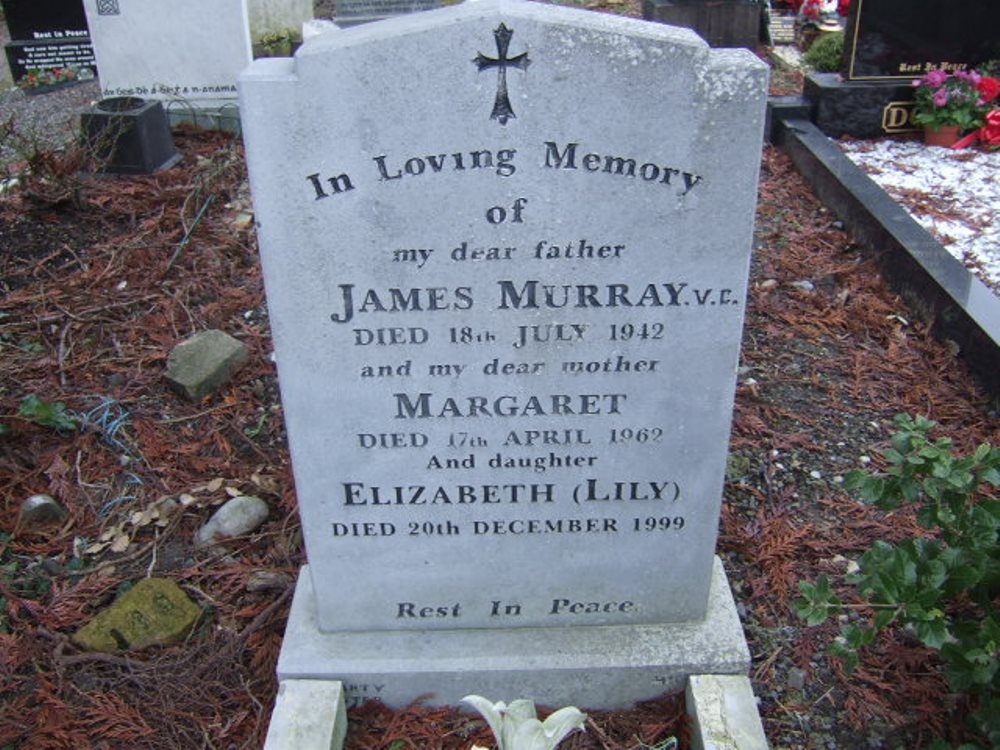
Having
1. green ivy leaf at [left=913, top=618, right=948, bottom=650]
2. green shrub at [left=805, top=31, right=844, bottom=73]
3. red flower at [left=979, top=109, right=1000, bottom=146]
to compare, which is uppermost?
green shrub at [left=805, top=31, right=844, bottom=73]

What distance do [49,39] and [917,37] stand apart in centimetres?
780

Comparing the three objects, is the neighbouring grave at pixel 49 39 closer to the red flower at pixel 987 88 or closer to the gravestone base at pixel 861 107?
the gravestone base at pixel 861 107

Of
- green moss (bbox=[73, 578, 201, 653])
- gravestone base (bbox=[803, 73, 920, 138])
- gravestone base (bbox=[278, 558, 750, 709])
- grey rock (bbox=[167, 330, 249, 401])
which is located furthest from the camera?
gravestone base (bbox=[803, 73, 920, 138])

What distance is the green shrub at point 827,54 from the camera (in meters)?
7.91

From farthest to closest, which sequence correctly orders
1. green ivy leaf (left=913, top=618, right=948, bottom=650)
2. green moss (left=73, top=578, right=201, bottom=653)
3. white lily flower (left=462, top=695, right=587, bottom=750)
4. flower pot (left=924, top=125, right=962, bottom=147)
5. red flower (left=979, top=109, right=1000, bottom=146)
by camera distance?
flower pot (left=924, top=125, right=962, bottom=147) < red flower (left=979, top=109, right=1000, bottom=146) < green moss (left=73, top=578, right=201, bottom=653) < green ivy leaf (left=913, top=618, right=948, bottom=650) < white lily flower (left=462, top=695, right=587, bottom=750)

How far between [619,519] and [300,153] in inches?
51.6

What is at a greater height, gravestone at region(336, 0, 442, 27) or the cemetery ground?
gravestone at region(336, 0, 442, 27)

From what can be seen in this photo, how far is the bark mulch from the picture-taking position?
2.72 meters

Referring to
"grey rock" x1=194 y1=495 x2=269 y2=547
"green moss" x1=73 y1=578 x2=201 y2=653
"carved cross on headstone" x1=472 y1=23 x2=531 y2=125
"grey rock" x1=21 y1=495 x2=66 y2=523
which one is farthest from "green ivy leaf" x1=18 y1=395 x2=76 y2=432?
"carved cross on headstone" x1=472 y1=23 x2=531 y2=125

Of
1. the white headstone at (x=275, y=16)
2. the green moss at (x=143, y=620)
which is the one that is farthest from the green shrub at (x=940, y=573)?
the white headstone at (x=275, y=16)

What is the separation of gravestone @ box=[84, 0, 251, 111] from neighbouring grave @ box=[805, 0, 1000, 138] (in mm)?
4351

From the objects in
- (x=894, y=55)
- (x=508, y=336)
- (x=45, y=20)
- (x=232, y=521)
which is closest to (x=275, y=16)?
(x=45, y=20)

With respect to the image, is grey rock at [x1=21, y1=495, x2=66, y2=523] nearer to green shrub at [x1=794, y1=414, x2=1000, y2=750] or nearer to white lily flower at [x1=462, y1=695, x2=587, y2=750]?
white lily flower at [x1=462, y1=695, x2=587, y2=750]

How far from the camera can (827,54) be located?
7996 mm
